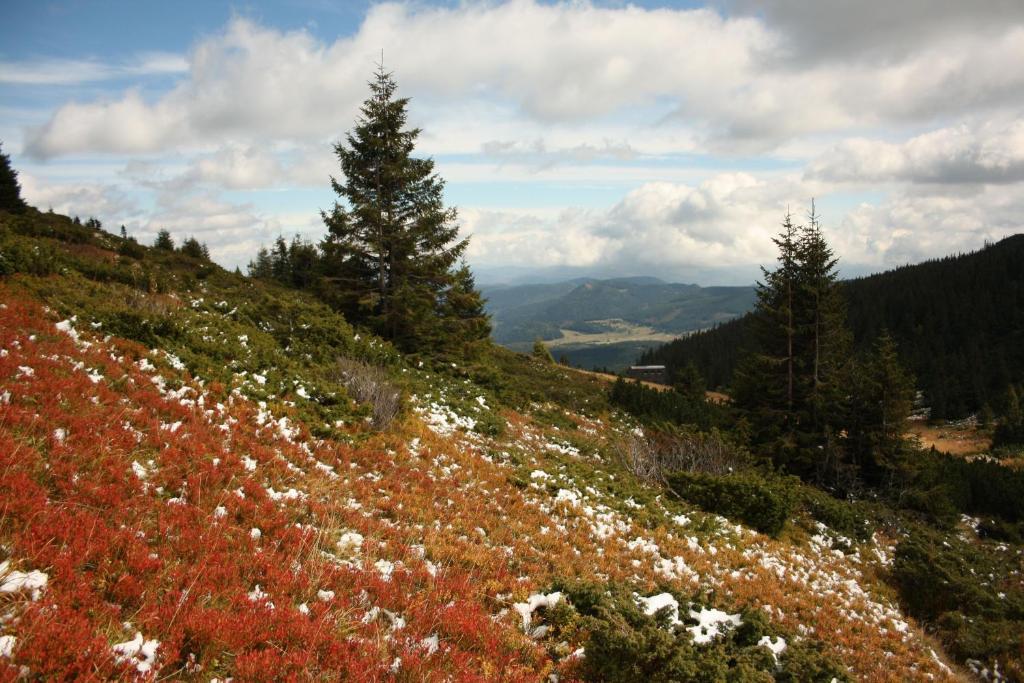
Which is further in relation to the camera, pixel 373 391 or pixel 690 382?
pixel 690 382

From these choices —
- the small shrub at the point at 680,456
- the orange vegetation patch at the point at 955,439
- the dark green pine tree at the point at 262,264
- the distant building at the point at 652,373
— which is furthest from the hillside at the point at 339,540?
the distant building at the point at 652,373

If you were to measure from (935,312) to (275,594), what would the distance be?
149576 mm

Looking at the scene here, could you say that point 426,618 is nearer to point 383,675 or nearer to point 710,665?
point 383,675

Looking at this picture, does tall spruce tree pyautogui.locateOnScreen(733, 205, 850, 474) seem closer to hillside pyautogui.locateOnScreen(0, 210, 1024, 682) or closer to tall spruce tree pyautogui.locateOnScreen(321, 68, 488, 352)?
hillside pyautogui.locateOnScreen(0, 210, 1024, 682)

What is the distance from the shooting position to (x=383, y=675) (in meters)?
4.65

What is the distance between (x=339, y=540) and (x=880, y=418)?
25.5 meters

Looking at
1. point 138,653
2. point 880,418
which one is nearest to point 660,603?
point 138,653

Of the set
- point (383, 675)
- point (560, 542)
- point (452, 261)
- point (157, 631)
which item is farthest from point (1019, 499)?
point (157, 631)

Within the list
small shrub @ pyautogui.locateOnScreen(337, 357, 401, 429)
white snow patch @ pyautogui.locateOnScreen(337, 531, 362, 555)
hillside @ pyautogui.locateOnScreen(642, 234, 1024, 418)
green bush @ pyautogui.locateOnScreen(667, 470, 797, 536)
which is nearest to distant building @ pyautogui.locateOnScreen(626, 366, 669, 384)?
hillside @ pyautogui.locateOnScreen(642, 234, 1024, 418)

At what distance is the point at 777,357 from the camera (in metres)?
25.1

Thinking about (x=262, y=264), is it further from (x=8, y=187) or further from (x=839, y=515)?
(x=839, y=515)

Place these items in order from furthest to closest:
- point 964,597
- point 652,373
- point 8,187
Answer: point 652,373 < point 8,187 < point 964,597

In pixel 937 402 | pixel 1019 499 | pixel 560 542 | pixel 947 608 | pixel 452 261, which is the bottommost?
pixel 937 402

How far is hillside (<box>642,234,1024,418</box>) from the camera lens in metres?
80.4
